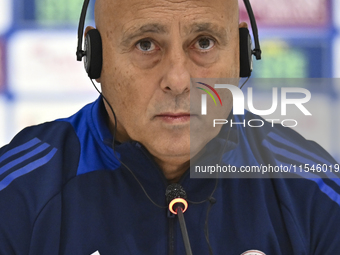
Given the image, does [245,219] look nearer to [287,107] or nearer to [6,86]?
[287,107]

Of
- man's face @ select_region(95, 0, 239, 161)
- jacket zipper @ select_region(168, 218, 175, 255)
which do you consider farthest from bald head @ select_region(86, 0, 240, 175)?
jacket zipper @ select_region(168, 218, 175, 255)

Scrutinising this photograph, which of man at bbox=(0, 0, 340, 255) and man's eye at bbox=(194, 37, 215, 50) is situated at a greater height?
man's eye at bbox=(194, 37, 215, 50)

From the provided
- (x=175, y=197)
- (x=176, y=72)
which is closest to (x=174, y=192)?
(x=175, y=197)

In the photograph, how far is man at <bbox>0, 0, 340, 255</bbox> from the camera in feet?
3.32

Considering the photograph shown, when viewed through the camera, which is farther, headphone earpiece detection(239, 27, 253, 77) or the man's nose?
headphone earpiece detection(239, 27, 253, 77)

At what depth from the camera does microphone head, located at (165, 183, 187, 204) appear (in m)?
1.00

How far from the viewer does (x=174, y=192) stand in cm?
101

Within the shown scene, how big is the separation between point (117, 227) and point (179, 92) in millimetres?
375

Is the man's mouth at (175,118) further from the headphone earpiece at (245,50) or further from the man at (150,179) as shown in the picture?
the headphone earpiece at (245,50)

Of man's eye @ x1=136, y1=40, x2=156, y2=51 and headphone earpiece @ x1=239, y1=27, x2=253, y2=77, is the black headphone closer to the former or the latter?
headphone earpiece @ x1=239, y1=27, x2=253, y2=77

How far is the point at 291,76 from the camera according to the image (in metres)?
1.98

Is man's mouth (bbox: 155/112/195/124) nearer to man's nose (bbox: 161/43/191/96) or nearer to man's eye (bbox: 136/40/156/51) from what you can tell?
man's nose (bbox: 161/43/191/96)

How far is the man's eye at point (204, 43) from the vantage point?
41.9 inches

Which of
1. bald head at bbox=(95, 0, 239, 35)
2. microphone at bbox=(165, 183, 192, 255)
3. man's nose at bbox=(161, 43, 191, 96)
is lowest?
microphone at bbox=(165, 183, 192, 255)
